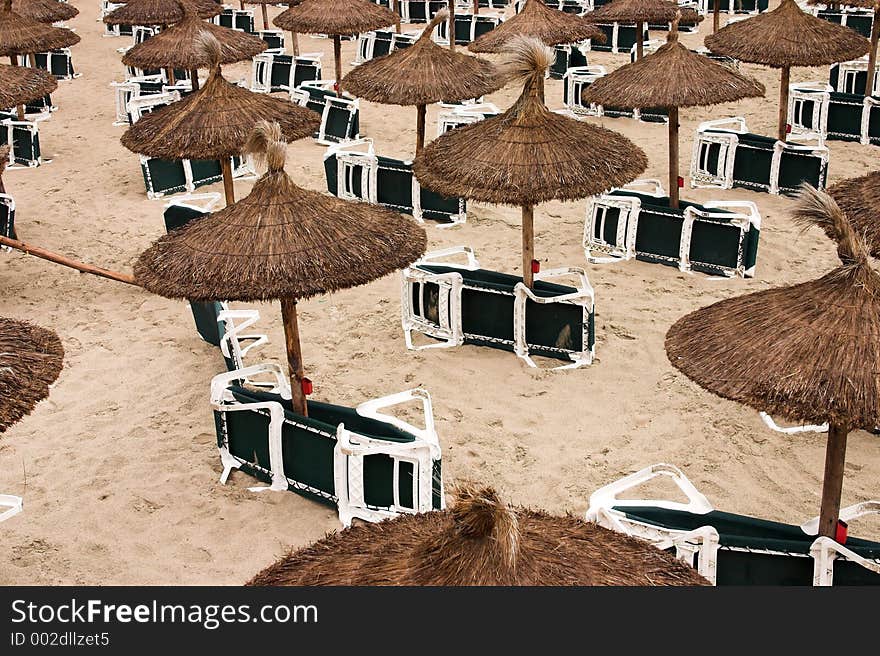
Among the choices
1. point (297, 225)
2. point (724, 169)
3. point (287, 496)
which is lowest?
point (287, 496)

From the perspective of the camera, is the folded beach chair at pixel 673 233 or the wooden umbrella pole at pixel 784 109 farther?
the wooden umbrella pole at pixel 784 109

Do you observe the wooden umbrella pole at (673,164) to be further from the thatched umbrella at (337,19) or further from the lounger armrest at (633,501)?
the thatched umbrella at (337,19)

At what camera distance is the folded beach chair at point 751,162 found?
13.2m

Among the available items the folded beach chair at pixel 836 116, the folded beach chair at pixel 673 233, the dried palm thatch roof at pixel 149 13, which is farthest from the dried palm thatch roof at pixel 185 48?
the folded beach chair at pixel 836 116

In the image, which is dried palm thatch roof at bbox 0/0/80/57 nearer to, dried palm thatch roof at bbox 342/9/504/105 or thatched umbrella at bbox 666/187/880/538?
dried palm thatch roof at bbox 342/9/504/105

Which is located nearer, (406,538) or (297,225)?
(406,538)

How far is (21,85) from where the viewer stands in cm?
1318

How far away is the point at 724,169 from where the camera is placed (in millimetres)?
13781

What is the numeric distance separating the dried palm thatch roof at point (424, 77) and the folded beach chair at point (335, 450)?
17.5 ft

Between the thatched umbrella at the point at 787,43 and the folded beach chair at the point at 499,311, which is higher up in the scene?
the thatched umbrella at the point at 787,43

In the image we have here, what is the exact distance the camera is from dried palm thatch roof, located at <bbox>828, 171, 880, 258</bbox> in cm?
744

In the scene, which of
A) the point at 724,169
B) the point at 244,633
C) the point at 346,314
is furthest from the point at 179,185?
the point at 244,633

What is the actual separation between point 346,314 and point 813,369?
5.91m

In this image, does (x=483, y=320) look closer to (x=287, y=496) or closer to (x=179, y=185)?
(x=287, y=496)
